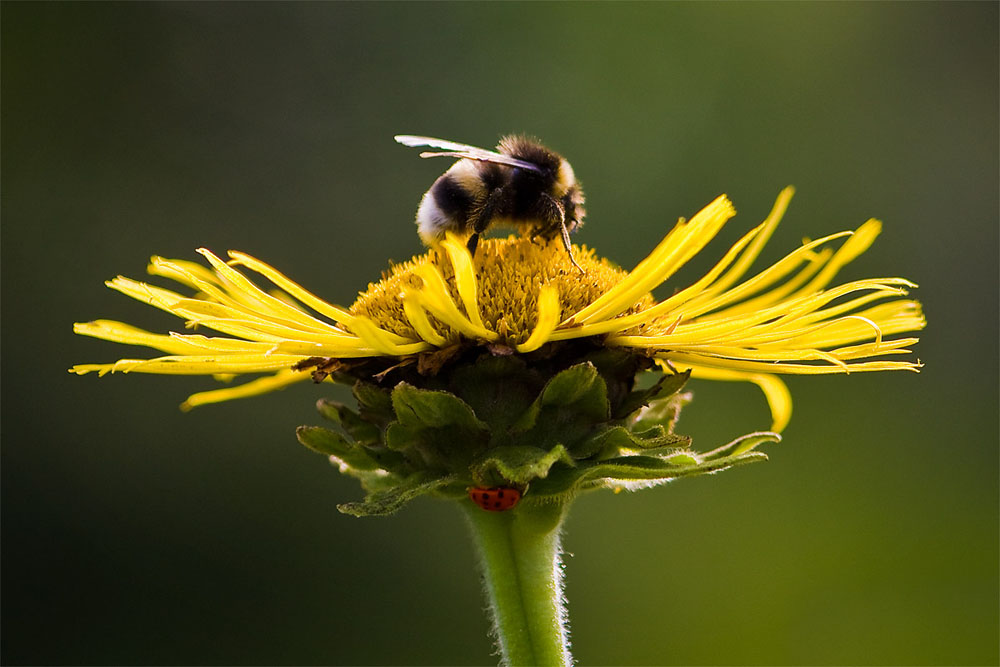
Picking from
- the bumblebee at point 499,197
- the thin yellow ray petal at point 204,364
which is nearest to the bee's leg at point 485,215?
the bumblebee at point 499,197

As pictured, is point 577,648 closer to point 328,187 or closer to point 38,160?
point 328,187

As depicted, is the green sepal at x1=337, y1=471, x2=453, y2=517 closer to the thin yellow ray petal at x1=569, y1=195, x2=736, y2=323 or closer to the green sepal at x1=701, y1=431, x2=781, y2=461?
the thin yellow ray petal at x1=569, y1=195, x2=736, y2=323

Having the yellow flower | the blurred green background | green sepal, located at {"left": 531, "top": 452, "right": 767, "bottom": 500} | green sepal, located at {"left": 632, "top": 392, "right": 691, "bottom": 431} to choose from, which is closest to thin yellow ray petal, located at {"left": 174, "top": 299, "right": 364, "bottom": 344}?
the yellow flower

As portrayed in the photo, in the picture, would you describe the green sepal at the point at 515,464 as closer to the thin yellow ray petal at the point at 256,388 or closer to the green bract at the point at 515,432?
the green bract at the point at 515,432

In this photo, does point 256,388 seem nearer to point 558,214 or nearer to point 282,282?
point 282,282

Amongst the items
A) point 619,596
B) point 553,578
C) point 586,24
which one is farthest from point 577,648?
point 586,24

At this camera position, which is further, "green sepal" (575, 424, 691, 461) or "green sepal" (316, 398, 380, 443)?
"green sepal" (316, 398, 380, 443)
